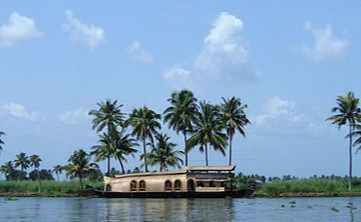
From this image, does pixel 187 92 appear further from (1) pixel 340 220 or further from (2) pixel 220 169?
(1) pixel 340 220

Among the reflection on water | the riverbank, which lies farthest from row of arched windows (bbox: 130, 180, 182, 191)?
the reflection on water

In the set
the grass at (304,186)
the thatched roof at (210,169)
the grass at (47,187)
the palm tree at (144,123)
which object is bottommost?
the grass at (47,187)

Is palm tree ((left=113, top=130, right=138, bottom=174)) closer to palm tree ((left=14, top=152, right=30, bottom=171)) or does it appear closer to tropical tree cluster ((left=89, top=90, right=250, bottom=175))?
tropical tree cluster ((left=89, top=90, right=250, bottom=175))

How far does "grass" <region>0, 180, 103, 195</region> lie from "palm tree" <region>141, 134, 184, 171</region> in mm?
11726

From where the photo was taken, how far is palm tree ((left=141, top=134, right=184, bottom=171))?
68688 millimetres

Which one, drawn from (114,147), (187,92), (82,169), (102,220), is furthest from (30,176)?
(102,220)

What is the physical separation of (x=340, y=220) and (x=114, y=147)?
44.4 m

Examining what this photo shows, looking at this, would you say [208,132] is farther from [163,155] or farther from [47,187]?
[47,187]

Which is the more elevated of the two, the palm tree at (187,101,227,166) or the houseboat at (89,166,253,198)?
the palm tree at (187,101,227,166)

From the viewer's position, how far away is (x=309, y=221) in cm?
2953

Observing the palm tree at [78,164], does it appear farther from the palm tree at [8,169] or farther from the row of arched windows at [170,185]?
the palm tree at [8,169]

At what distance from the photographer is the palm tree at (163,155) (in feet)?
225

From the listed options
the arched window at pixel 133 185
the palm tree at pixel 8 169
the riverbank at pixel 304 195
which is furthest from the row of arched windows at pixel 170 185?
the palm tree at pixel 8 169

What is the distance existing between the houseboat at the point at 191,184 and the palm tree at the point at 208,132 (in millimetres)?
6745
